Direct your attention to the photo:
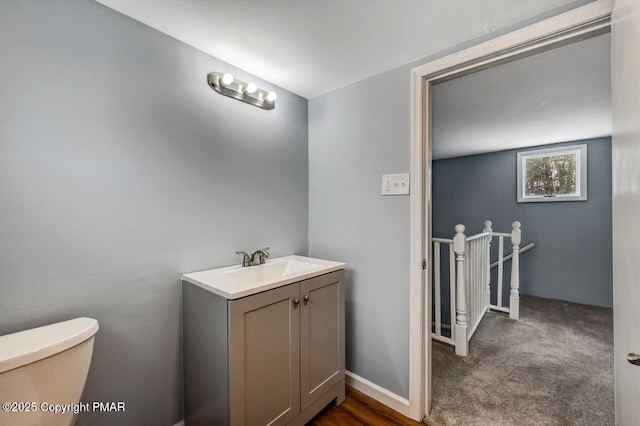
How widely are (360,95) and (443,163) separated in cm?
362

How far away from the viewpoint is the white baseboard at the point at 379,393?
1.57 metres

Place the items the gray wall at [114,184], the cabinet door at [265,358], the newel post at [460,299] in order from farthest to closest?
the newel post at [460,299] < the cabinet door at [265,358] < the gray wall at [114,184]

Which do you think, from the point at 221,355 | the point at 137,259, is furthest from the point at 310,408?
the point at 137,259

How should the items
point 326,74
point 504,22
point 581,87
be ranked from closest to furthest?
point 504,22 → point 326,74 → point 581,87

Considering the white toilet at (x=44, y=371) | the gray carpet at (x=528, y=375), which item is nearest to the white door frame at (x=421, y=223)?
the gray carpet at (x=528, y=375)

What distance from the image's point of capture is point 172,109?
1.36 m

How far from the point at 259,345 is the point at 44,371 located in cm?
70

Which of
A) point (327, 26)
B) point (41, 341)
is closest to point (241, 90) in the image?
point (327, 26)

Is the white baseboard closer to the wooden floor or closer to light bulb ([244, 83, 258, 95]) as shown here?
the wooden floor

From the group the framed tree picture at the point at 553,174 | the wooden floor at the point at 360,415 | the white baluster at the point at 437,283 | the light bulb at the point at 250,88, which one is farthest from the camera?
the framed tree picture at the point at 553,174

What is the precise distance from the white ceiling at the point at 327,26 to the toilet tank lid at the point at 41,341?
53.3 inches

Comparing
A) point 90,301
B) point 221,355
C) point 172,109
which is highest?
point 172,109

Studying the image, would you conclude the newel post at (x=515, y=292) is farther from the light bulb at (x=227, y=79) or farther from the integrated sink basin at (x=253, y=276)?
the light bulb at (x=227, y=79)

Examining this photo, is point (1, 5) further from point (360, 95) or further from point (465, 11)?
point (465, 11)
